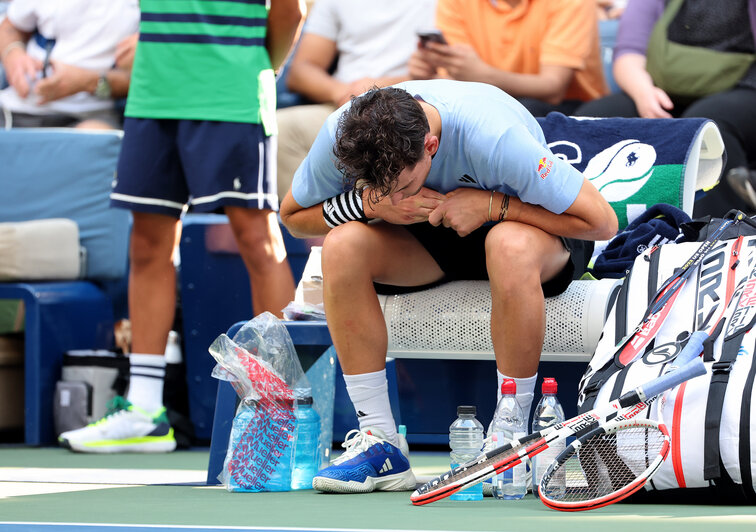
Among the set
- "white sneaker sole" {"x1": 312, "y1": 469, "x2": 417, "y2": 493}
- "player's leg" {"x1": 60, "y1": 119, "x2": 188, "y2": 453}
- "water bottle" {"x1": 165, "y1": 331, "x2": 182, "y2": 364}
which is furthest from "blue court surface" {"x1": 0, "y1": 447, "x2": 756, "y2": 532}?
"water bottle" {"x1": 165, "y1": 331, "x2": 182, "y2": 364}

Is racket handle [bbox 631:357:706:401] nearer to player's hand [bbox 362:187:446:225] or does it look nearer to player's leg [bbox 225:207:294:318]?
player's hand [bbox 362:187:446:225]

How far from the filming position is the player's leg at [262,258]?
11.7ft

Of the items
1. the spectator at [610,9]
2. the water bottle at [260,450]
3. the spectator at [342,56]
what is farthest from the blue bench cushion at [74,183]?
the spectator at [610,9]

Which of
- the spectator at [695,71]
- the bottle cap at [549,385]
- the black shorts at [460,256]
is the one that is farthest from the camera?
the spectator at [695,71]

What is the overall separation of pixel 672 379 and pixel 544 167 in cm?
57

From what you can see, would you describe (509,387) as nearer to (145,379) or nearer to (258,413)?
(258,413)

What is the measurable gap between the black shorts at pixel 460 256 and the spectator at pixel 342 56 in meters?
1.63

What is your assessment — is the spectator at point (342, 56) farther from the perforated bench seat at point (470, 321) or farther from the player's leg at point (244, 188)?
the perforated bench seat at point (470, 321)

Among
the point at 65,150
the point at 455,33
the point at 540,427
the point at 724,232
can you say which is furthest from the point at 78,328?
the point at 724,232

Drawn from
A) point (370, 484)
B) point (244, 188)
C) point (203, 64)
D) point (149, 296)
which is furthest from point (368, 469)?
point (203, 64)

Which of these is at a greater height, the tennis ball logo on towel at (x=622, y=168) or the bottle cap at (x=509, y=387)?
the tennis ball logo on towel at (x=622, y=168)

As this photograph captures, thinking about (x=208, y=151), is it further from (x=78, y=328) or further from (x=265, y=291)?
(x=78, y=328)

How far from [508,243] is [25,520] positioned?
3.58 ft

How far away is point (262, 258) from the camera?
11.8ft
